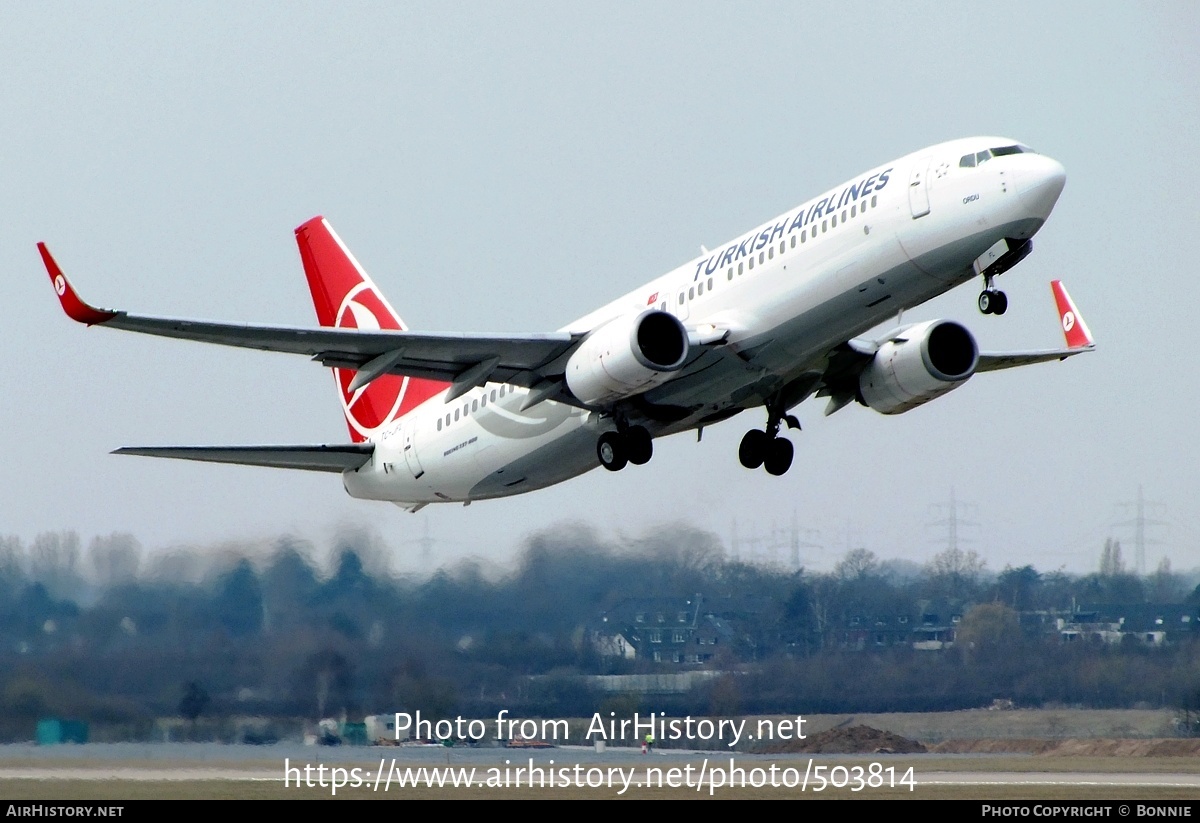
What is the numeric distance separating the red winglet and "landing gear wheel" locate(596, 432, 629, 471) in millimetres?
8966

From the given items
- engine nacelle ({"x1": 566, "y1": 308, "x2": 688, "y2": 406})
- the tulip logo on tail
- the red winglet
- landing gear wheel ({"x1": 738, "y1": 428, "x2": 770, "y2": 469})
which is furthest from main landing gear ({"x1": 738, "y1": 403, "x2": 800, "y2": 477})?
the red winglet

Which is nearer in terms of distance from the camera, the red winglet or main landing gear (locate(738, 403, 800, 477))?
the red winglet

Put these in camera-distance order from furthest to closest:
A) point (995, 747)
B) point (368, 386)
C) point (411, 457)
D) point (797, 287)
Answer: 1. point (368, 386)
2. point (995, 747)
3. point (411, 457)
4. point (797, 287)

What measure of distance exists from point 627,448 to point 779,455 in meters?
3.81

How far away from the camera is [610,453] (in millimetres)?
32156

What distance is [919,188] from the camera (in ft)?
94.2

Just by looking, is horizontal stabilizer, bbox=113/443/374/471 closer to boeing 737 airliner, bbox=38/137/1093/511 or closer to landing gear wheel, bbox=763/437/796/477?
boeing 737 airliner, bbox=38/137/1093/511

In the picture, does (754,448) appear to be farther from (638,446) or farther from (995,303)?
(995,303)

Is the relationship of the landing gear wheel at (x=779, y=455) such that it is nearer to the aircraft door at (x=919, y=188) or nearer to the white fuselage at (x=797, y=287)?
the white fuselage at (x=797, y=287)

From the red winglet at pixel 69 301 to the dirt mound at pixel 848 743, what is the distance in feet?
50.7

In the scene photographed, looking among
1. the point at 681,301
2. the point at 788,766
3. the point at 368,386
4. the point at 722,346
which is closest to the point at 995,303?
the point at 722,346

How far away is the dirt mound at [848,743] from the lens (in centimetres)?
3528

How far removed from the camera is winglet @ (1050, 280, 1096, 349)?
1416 inches
